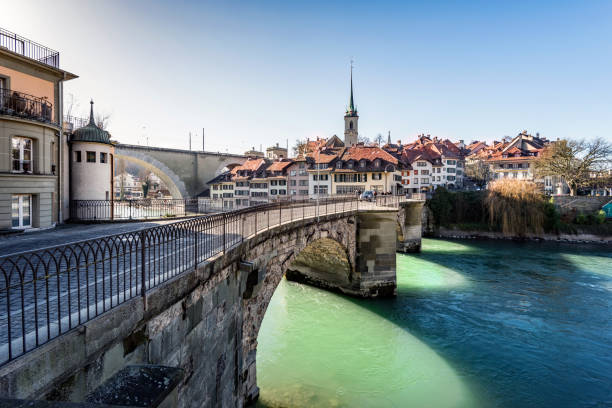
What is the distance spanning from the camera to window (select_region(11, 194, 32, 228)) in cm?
1399

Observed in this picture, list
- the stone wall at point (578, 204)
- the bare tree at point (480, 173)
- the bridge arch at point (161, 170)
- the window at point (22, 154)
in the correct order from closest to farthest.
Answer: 1. the window at point (22, 154)
2. the bridge arch at point (161, 170)
3. the stone wall at point (578, 204)
4. the bare tree at point (480, 173)

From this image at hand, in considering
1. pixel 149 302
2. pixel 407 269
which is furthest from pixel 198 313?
pixel 407 269

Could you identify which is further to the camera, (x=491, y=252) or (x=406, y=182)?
(x=406, y=182)

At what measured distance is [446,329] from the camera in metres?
16.8

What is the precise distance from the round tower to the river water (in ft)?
38.7

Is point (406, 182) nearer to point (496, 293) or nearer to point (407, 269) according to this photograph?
point (407, 269)

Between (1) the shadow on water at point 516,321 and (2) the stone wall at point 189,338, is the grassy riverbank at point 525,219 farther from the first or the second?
(2) the stone wall at point 189,338

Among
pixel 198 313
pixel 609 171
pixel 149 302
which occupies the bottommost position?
pixel 198 313

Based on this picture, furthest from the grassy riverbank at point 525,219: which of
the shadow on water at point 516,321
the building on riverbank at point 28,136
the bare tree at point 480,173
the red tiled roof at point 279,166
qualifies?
the building on riverbank at point 28,136

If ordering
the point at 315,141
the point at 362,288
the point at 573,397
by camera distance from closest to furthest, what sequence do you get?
the point at 573,397
the point at 362,288
the point at 315,141

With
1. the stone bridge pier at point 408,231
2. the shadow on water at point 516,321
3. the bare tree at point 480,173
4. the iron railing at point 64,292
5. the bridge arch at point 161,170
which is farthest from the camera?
the bare tree at point 480,173

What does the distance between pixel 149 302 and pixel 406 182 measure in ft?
208

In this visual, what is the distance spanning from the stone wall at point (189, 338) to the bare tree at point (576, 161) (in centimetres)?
5031

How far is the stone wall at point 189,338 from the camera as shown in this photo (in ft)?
11.0
